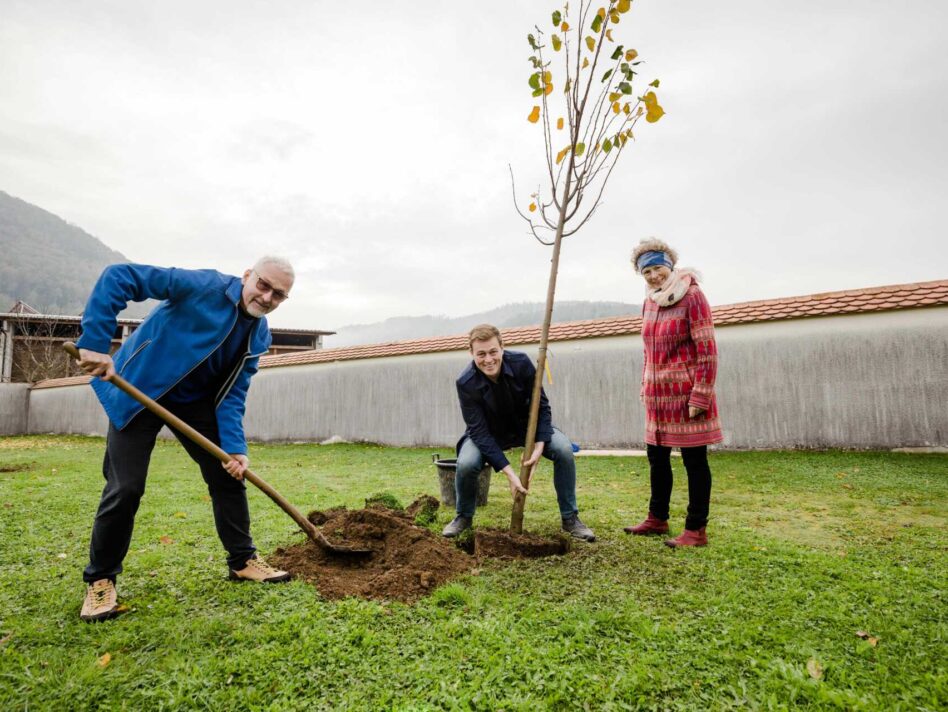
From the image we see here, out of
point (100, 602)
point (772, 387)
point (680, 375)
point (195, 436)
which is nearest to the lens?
point (100, 602)

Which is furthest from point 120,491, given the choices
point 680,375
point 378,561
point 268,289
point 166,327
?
point 680,375

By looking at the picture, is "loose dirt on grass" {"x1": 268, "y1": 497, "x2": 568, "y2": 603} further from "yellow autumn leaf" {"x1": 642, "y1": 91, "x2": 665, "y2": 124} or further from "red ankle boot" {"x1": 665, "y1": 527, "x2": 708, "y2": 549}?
"yellow autumn leaf" {"x1": 642, "y1": 91, "x2": 665, "y2": 124}

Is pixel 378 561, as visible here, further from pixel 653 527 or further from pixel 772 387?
pixel 772 387

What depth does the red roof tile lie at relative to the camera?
766 centimetres

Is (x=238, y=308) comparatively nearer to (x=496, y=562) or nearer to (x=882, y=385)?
(x=496, y=562)

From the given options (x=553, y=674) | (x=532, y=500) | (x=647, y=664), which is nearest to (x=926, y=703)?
(x=647, y=664)

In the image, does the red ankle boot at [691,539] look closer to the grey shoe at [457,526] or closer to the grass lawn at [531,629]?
the grass lawn at [531,629]

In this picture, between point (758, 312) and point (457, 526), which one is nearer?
point (457, 526)

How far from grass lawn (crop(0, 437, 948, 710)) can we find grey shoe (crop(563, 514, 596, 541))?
0.09 meters

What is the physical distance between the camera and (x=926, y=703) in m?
1.73

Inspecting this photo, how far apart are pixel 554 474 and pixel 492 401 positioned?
675 mm

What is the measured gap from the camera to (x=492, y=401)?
3.75 meters

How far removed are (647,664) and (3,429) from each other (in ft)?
77.2

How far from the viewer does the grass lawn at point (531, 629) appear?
6.05 feet
